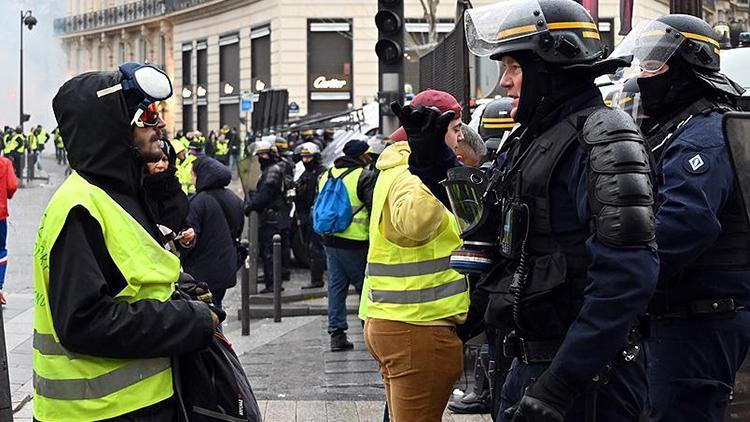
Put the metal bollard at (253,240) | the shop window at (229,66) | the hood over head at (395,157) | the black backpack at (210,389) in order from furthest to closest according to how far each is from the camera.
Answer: the shop window at (229,66) → the metal bollard at (253,240) → the hood over head at (395,157) → the black backpack at (210,389)

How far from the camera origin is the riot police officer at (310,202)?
44.5 ft

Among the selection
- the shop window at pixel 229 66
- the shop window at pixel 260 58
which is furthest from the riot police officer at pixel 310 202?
the shop window at pixel 229 66

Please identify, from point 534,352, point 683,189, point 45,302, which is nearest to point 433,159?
point 683,189

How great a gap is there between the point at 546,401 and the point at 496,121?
5123 millimetres

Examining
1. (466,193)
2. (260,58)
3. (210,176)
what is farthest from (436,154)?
(260,58)

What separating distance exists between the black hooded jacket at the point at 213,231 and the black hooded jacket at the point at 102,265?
5.05 meters

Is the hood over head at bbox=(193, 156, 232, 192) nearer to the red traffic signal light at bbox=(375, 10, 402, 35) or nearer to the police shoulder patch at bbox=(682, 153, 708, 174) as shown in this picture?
the red traffic signal light at bbox=(375, 10, 402, 35)

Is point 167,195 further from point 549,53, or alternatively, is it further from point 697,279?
point 697,279

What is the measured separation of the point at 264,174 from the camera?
1383 centimetres

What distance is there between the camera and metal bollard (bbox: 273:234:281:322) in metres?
10.7

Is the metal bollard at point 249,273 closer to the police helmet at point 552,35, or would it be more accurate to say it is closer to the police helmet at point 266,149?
the police helmet at point 266,149

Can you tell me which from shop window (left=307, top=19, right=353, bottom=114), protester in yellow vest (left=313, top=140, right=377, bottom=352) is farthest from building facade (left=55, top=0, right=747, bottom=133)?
protester in yellow vest (left=313, top=140, right=377, bottom=352)

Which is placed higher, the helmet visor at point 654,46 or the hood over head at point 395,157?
the helmet visor at point 654,46

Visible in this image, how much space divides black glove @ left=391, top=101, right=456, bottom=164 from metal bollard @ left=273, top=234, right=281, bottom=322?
632 centimetres
